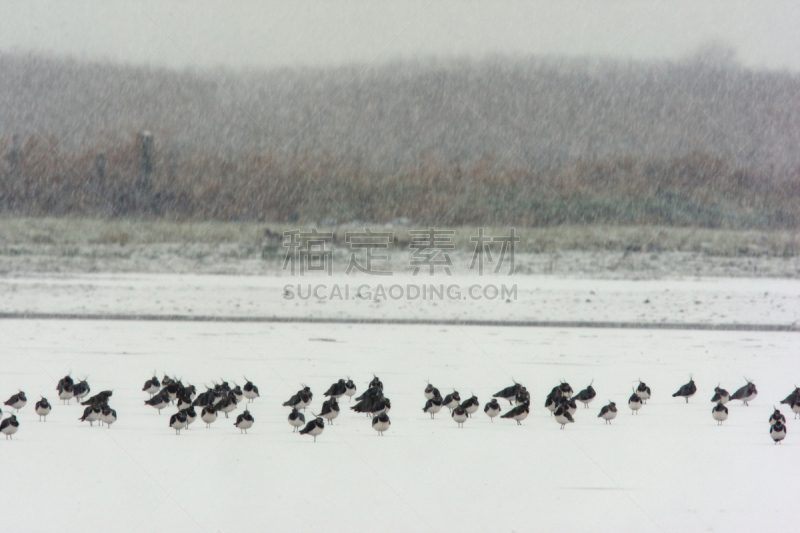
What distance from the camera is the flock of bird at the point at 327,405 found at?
474 centimetres

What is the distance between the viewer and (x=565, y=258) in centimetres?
1652

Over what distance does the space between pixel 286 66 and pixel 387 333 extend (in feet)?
42.9

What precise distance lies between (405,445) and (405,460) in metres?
0.31

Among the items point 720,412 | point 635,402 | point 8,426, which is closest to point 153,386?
point 8,426

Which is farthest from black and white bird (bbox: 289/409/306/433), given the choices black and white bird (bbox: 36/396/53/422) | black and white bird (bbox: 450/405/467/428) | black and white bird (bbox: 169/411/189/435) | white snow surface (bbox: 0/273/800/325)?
white snow surface (bbox: 0/273/800/325)

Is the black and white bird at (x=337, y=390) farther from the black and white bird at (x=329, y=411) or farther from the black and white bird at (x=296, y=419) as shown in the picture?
the black and white bird at (x=296, y=419)

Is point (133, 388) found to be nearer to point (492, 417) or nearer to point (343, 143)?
point (492, 417)

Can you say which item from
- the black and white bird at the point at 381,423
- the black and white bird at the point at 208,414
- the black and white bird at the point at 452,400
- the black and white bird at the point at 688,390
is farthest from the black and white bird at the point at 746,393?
the black and white bird at the point at 208,414

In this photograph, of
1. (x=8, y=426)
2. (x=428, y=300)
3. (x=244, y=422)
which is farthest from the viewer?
(x=428, y=300)

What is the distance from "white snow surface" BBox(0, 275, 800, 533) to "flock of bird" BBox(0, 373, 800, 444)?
0.11 meters

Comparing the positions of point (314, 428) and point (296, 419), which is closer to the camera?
point (314, 428)

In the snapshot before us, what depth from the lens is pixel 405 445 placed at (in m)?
4.56

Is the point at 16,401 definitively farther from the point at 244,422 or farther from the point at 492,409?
the point at 492,409

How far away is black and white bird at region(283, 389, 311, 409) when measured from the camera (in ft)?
16.6
